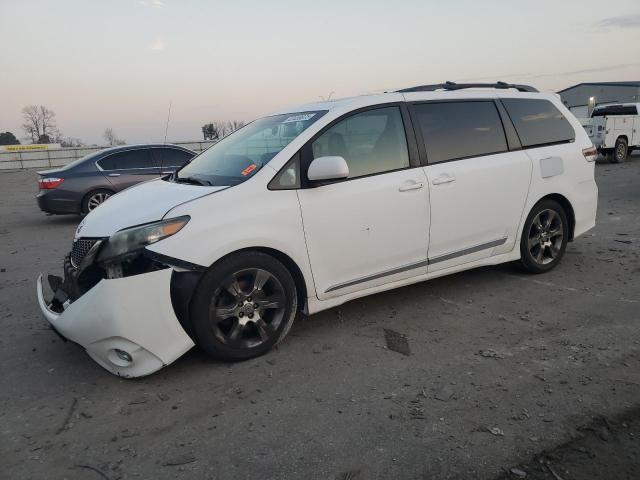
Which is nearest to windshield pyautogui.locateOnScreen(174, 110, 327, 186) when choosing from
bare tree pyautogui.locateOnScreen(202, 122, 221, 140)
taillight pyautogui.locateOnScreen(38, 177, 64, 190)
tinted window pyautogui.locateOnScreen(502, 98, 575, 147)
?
tinted window pyautogui.locateOnScreen(502, 98, 575, 147)

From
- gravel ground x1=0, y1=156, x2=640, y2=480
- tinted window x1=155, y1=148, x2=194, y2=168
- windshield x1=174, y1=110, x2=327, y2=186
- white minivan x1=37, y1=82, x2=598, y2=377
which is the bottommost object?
gravel ground x1=0, y1=156, x2=640, y2=480

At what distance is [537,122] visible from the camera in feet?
16.8

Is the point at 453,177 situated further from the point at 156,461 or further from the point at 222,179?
the point at 156,461

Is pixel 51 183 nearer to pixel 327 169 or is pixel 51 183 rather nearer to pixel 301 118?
pixel 301 118

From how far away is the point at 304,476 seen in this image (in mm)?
2385

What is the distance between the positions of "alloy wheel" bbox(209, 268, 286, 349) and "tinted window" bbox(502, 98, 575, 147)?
2985mm

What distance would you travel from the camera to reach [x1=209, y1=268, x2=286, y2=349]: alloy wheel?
3430 millimetres

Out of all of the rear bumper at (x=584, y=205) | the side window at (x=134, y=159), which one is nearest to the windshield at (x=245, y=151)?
the rear bumper at (x=584, y=205)

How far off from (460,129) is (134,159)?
8035 mm

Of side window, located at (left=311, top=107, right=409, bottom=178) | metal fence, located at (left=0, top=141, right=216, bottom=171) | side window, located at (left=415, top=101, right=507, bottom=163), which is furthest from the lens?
metal fence, located at (left=0, top=141, right=216, bottom=171)

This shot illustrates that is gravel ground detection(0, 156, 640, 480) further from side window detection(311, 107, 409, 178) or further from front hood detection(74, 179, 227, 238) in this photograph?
side window detection(311, 107, 409, 178)

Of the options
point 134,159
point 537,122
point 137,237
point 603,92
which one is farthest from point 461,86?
point 603,92

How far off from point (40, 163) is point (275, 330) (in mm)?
37110

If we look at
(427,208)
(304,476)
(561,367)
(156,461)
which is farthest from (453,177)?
(156,461)
